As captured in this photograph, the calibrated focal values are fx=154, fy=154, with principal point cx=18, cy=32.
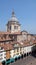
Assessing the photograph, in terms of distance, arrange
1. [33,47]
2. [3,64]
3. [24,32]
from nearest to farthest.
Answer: [3,64], [33,47], [24,32]

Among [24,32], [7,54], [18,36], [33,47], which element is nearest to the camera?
[7,54]

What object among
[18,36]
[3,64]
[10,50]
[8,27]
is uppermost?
[8,27]

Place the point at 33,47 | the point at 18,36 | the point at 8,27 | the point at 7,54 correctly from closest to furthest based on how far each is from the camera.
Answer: the point at 7,54 < the point at 33,47 < the point at 18,36 < the point at 8,27

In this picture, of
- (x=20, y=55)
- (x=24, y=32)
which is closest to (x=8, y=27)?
(x=24, y=32)

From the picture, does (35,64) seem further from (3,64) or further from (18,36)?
(18,36)

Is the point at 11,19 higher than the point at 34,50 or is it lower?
higher

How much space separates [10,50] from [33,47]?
11699mm

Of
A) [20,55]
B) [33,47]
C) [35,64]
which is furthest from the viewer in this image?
[33,47]

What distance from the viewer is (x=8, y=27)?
59.0 meters

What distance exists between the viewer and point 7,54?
30391 mm

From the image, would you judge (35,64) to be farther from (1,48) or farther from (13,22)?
(13,22)

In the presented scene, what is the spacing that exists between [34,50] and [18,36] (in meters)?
8.58

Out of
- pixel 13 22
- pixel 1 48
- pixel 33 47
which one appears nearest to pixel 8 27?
pixel 13 22

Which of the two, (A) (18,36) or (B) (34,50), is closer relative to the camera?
(B) (34,50)
